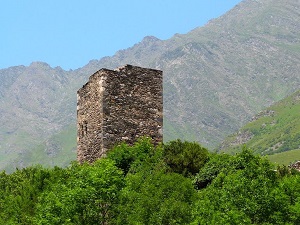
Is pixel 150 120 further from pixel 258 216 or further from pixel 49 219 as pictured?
pixel 258 216

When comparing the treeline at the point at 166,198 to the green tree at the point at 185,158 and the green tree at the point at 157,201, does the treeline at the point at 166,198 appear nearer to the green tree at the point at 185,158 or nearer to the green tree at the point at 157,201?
the green tree at the point at 157,201

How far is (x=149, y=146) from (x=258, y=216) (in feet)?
41.6

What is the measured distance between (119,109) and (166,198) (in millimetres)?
10960

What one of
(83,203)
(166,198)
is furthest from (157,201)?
(83,203)

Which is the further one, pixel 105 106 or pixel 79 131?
pixel 79 131

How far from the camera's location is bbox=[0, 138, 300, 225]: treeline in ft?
57.0

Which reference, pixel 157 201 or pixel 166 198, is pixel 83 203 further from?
pixel 166 198

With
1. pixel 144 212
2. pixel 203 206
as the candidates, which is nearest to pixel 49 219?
pixel 144 212

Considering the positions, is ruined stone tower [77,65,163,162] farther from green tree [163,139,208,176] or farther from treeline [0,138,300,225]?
treeline [0,138,300,225]

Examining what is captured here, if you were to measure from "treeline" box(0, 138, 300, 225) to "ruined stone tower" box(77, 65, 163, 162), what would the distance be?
3684 mm

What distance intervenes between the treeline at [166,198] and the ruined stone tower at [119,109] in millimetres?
3684

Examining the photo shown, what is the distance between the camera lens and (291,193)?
1839cm

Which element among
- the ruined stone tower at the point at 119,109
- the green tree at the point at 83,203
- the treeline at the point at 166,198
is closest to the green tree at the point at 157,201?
the treeline at the point at 166,198

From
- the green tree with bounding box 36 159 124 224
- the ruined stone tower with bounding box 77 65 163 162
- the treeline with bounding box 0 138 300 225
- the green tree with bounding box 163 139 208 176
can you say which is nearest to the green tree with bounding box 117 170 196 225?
the treeline with bounding box 0 138 300 225
